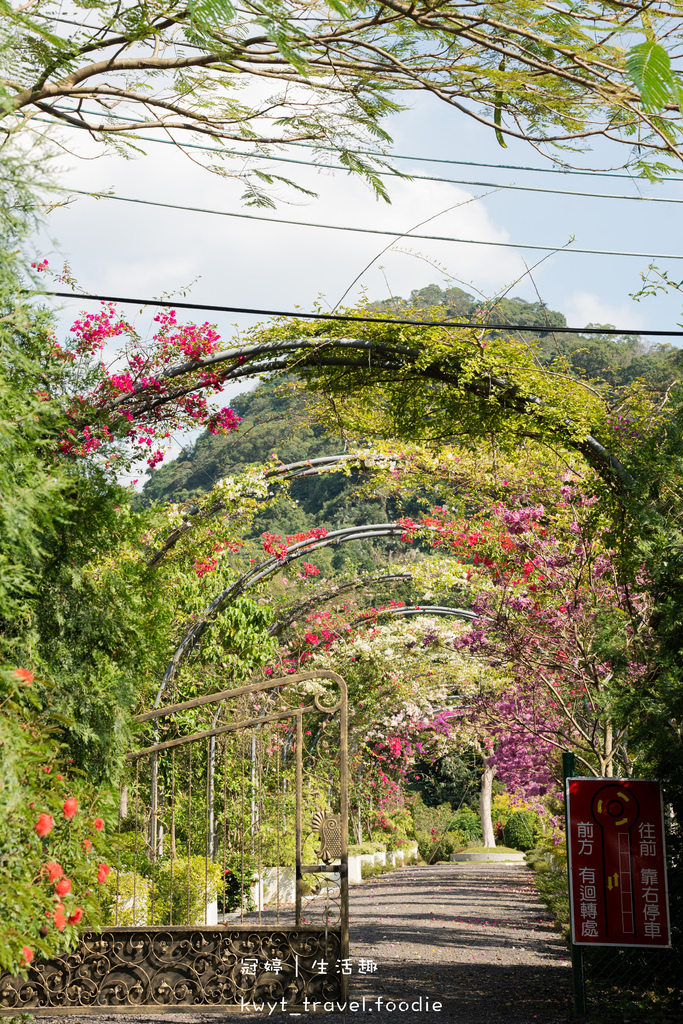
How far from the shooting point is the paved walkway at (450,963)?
4.93 m

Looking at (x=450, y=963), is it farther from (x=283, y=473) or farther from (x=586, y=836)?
(x=283, y=473)

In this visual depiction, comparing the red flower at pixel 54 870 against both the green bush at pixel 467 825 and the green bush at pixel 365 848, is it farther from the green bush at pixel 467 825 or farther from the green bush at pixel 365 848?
the green bush at pixel 467 825

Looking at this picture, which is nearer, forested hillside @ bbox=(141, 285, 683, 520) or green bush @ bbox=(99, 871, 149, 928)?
green bush @ bbox=(99, 871, 149, 928)

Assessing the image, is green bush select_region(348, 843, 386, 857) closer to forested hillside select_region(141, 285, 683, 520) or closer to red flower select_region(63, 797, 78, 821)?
forested hillside select_region(141, 285, 683, 520)

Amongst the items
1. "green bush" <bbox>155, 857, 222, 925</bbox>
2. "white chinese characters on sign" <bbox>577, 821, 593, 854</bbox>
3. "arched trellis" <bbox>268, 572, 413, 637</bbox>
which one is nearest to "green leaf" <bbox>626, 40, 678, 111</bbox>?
"white chinese characters on sign" <bbox>577, 821, 593, 854</bbox>

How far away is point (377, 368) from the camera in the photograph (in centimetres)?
567

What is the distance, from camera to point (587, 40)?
327 cm

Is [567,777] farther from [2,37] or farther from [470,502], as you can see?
[2,37]

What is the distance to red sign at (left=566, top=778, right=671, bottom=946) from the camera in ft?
14.9

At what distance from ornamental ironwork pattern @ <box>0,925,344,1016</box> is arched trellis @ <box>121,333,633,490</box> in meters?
3.15

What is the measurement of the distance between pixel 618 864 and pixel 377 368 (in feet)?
11.2

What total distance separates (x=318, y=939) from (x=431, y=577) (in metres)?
6.03

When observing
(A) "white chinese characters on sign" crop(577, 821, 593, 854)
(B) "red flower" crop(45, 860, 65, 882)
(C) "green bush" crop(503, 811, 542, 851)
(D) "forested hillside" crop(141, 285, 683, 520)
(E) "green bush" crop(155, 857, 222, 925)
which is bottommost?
(C) "green bush" crop(503, 811, 542, 851)

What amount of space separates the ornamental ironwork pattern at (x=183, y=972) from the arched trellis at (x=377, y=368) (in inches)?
124
